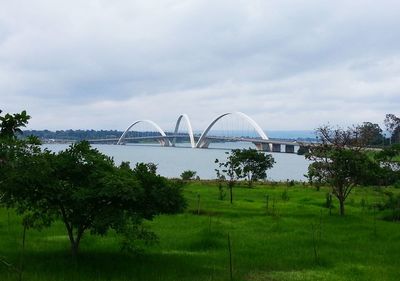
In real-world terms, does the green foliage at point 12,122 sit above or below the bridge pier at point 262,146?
below

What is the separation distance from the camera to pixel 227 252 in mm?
12680

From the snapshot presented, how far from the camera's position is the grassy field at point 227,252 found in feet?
33.3

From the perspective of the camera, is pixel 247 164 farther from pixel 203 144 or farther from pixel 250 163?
pixel 203 144

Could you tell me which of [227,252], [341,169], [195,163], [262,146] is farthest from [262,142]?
[227,252]

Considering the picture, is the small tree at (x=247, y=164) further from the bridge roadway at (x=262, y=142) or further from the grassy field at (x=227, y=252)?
the bridge roadway at (x=262, y=142)

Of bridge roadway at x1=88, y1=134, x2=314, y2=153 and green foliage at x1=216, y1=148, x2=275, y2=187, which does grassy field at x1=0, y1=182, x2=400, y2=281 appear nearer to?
green foliage at x1=216, y1=148, x2=275, y2=187

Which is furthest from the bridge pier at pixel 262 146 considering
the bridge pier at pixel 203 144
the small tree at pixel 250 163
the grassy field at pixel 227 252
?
the grassy field at pixel 227 252

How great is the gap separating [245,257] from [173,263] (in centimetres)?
194

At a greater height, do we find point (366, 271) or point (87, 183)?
point (87, 183)

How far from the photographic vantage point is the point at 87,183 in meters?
10.6

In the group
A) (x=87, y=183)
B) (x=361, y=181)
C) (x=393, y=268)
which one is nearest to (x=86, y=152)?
(x=87, y=183)

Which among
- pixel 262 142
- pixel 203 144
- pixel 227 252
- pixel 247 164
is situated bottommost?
pixel 227 252

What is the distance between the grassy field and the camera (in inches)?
399

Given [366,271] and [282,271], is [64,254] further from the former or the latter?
[366,271]
